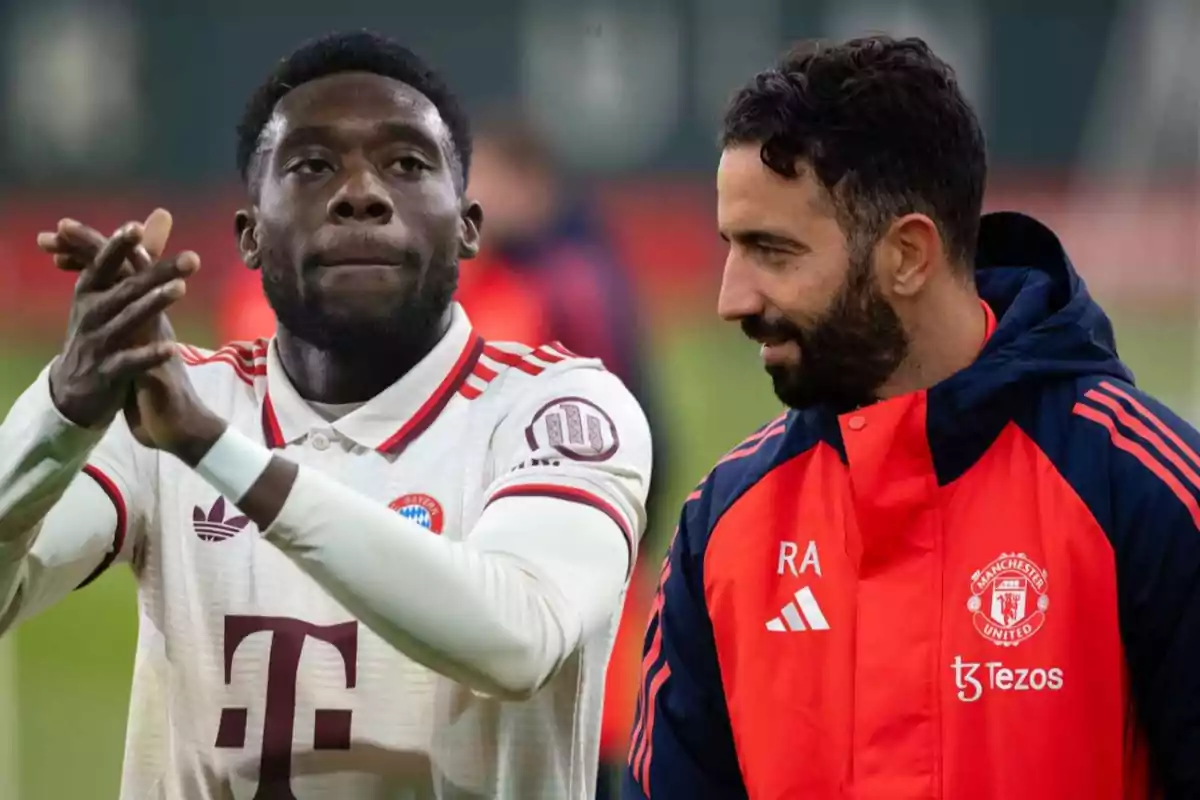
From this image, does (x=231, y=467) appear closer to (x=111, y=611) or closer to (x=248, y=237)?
(x=248, y=237)

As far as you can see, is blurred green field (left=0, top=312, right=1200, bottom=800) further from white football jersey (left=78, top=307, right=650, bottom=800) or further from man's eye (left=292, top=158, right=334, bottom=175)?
man's eye (left=292, top=158, right=334, bottom=175)

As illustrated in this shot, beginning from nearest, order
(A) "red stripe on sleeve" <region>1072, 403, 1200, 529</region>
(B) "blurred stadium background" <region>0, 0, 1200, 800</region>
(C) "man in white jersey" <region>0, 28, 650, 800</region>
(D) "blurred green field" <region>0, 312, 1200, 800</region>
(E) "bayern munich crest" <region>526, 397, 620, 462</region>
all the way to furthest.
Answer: (A) "red stripe on sleeve" <region>1072, 403, 1200, 529</region>
(C) "man in white jersey" <region>0, 28, 650, 800</region>
(E) "bayern munich crest" <region>526, 397, 620, 462</region>
(D) "blurred green field" <region>0, 312, 1200, 800</region>
(B) "blurred stadium background" <region>0, 0, 1200, 800</region>

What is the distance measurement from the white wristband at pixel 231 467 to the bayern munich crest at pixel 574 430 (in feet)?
1.16

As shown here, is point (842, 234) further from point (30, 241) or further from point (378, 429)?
point (30, 241)

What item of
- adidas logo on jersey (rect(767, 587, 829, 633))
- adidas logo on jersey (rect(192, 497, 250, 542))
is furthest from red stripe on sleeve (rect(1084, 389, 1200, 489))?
adidas logo on jersey (rect(192, 497, 250, 542))

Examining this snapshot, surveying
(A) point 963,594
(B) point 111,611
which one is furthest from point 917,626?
(B) point 111,611

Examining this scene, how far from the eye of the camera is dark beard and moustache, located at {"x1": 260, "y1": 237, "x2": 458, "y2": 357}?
1.72 m

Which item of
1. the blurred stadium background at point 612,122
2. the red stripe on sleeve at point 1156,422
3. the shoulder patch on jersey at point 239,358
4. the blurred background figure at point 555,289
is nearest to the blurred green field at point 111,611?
the blurred stadium background at point 612,122

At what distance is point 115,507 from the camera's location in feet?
5.61

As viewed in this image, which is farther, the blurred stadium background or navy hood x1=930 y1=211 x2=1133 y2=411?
the blurred stadium background

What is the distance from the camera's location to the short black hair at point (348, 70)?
1777mm

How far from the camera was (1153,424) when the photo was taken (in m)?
1.42

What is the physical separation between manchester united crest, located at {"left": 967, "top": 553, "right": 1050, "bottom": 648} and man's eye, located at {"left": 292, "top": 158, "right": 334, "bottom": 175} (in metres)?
0.74

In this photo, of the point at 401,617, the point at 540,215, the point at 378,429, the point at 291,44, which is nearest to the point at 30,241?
the point at 291,44
